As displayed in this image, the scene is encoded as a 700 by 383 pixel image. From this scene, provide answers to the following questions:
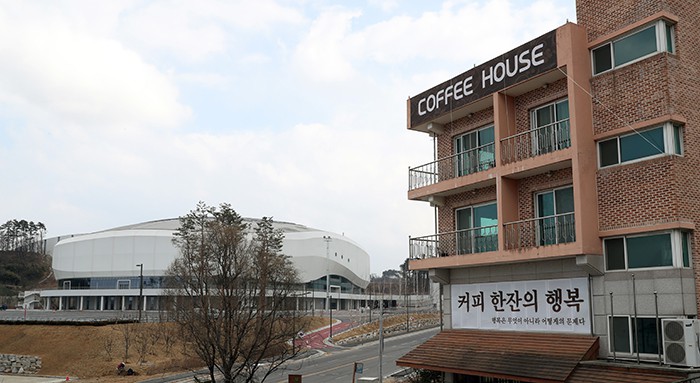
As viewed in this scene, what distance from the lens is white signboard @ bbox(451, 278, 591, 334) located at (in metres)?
19.6

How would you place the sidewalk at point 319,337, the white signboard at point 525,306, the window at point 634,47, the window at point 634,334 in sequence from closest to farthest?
the window at point 634,334
the window at point 634,47
the white signboard at point 525,306
the sidewalk at point 319,337

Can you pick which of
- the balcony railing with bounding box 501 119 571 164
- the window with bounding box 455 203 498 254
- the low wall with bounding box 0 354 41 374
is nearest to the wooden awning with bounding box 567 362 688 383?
the window with bounding box 455 203 498 254

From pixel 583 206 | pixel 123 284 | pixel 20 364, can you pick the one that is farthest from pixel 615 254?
pixel 123 284

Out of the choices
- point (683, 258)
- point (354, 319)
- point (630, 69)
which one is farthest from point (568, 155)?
point (354, 319)

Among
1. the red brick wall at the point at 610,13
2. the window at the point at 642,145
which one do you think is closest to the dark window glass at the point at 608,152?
the window at the point at 642,145

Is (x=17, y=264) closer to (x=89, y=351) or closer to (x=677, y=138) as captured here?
(x=89, y=351)

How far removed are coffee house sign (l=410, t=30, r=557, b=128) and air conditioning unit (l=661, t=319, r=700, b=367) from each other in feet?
29.3

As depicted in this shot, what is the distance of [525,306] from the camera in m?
21.5

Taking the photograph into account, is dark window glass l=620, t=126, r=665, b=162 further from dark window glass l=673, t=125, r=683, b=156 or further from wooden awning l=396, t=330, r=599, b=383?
wooden awning l=396, t=330, r=599, b=383

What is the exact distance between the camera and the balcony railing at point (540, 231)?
1988 centimetres

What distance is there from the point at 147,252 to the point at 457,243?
115m

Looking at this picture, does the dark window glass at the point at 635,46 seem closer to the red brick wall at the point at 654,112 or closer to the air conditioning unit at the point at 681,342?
the red brick wall at the point at 654,112

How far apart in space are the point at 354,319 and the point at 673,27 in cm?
8191

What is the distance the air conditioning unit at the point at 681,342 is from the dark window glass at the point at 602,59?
27.0 feet
